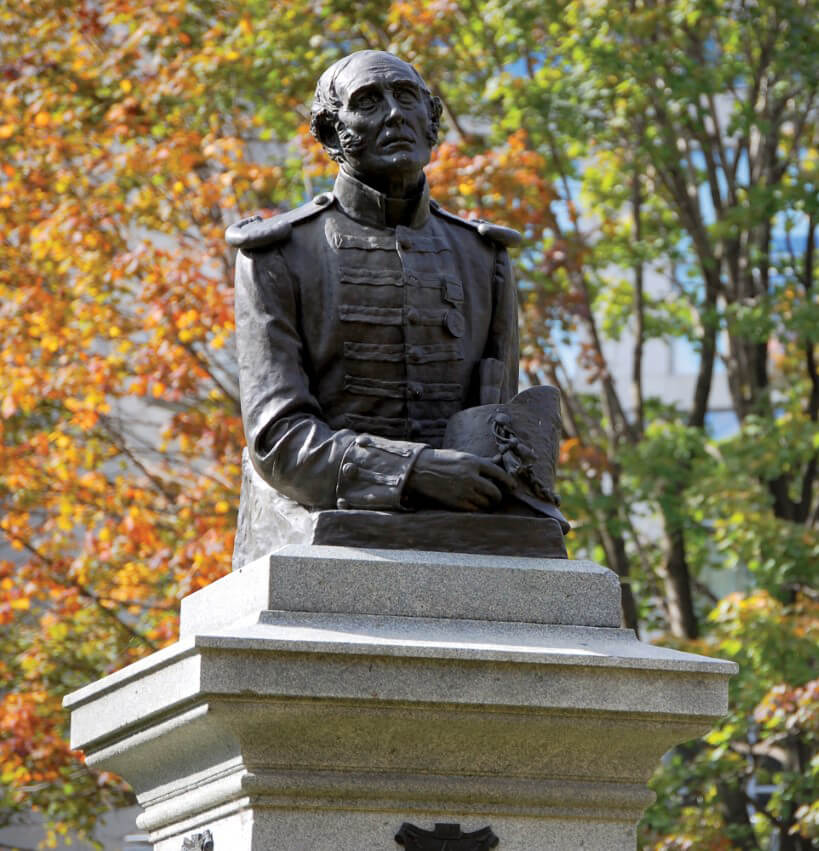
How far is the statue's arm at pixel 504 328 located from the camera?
6.92 metres

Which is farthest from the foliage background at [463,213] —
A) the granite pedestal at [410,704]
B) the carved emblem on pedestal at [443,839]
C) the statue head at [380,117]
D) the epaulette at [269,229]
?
the carved emblem on pedestal at [443,839]

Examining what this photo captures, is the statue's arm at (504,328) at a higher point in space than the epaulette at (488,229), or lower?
lower

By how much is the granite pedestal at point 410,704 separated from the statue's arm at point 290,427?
0.27 metres

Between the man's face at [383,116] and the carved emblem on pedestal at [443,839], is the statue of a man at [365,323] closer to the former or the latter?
the man's face at [383,116]

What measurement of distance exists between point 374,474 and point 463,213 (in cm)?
841

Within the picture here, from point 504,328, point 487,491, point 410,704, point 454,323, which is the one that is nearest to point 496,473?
point 487,491

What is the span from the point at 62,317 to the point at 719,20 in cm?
611

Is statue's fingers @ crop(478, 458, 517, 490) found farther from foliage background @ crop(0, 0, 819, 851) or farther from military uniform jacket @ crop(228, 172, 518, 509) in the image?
foliage background @ crop(0, 0, 819, 851)

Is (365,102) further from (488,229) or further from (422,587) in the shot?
(422,587)

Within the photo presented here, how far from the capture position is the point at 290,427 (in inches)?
251

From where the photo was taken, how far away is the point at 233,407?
48.6 ft

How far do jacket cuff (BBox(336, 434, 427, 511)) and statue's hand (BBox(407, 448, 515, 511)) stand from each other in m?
0.04

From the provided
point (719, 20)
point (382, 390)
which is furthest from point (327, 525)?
point (719, 20)

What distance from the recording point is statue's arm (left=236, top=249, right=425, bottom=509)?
6246 millimetres
